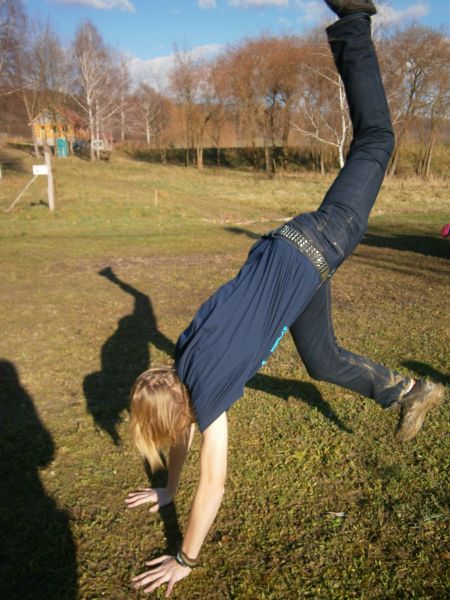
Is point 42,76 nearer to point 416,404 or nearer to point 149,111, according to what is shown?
point 149,111

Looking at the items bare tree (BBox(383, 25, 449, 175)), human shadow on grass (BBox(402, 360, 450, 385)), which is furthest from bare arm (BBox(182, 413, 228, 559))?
bare tree (BBox(383, 25, 449, 175))

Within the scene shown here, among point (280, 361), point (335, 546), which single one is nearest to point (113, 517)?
point (335, 546)

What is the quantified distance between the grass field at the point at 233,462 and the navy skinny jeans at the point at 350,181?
3.03ft

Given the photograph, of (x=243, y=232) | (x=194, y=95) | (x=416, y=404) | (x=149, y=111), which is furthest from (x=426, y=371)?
(x=149, y=111)

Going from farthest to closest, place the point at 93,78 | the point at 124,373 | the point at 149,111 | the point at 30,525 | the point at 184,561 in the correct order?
the point at 149,111 → the point at 93,78 → the point at 124,373 → the point at 30,525 → the point at 184,561

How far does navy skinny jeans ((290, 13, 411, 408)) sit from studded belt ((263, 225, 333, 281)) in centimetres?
4

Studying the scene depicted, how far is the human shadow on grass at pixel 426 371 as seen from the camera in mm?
4777

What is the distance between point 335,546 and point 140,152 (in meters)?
58.3

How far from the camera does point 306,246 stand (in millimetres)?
2455

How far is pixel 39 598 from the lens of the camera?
2432 mm

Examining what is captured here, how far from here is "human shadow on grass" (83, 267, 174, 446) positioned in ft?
14.0

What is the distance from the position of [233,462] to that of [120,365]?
87.2 inches

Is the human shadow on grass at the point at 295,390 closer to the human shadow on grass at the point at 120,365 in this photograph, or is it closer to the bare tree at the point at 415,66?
the human shadow on grass at the point at 120,365

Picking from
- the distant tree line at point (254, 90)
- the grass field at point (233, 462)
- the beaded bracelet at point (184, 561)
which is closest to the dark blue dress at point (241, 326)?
the beaded bracelet at point (184, 561)
